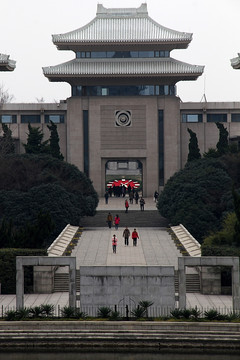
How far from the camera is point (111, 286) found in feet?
117

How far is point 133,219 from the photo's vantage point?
2581 inches

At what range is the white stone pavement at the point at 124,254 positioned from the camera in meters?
39.8

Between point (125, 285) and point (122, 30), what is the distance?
2079 inches

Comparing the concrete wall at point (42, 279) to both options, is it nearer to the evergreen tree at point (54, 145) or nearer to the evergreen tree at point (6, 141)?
the evergreen tree at point (54, 145)

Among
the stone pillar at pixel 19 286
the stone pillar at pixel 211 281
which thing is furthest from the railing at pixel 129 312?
the stone pillar at pixel 211 281

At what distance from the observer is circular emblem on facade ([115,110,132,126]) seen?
275ft

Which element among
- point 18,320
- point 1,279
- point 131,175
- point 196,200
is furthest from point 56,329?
point 131,175

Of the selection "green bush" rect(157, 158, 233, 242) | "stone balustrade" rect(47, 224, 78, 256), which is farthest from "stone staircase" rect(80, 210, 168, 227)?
"stone balustrade" rect(47, 224, 78, 256)

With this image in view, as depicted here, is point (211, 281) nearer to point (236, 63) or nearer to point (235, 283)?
point (235, 283)

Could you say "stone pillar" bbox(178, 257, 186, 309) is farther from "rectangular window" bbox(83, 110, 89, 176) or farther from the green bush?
"rectangular window" bbox(83, 110, 89, 176)

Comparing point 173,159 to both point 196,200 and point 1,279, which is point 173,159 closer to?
point 196,200

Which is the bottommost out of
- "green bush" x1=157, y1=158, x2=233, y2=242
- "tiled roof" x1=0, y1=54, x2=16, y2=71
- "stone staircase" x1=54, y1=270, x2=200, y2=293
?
"stone staircase" x1=54, y1=270, x2=200, y2=293

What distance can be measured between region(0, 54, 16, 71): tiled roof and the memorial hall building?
10106mm

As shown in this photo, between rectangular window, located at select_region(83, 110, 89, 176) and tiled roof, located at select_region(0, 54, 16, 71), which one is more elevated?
tiled roof, located at select_region(0, 54, 16, 71)
